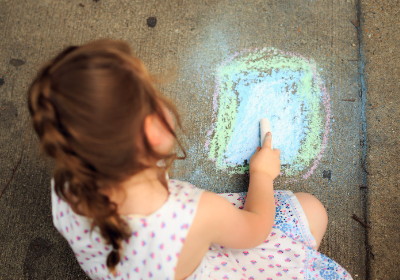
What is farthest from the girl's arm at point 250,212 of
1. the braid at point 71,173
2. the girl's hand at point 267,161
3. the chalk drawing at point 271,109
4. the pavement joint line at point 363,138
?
the pavement joint line at point 363,138

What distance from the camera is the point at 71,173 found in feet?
3.30

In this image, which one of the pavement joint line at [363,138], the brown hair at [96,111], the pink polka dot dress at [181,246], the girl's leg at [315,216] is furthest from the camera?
the pavement joint line at [363,138]

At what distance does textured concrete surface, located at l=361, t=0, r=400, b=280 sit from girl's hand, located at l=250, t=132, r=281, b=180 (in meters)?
0.43

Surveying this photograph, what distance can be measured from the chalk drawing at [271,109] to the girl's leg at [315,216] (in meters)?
0.20

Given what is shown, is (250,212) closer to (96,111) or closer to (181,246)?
(181,246)

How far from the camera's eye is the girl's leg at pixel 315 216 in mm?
1505

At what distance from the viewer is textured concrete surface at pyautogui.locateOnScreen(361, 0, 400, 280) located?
5.47 ft

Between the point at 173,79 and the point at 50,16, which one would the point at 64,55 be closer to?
the point at 173,79

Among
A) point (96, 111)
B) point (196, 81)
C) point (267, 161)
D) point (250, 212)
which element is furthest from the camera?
point (196, 81)

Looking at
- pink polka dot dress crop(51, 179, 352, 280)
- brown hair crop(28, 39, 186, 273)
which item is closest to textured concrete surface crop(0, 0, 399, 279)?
pink polka dot dress crop(51, 179, 352, 280)

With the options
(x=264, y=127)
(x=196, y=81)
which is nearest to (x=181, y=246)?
(x=264, y=127)

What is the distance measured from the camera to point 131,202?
105 cm

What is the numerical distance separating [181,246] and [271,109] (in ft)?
2.92

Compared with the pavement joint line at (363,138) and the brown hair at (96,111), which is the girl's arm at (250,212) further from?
the pavement joint line at (363,138)
